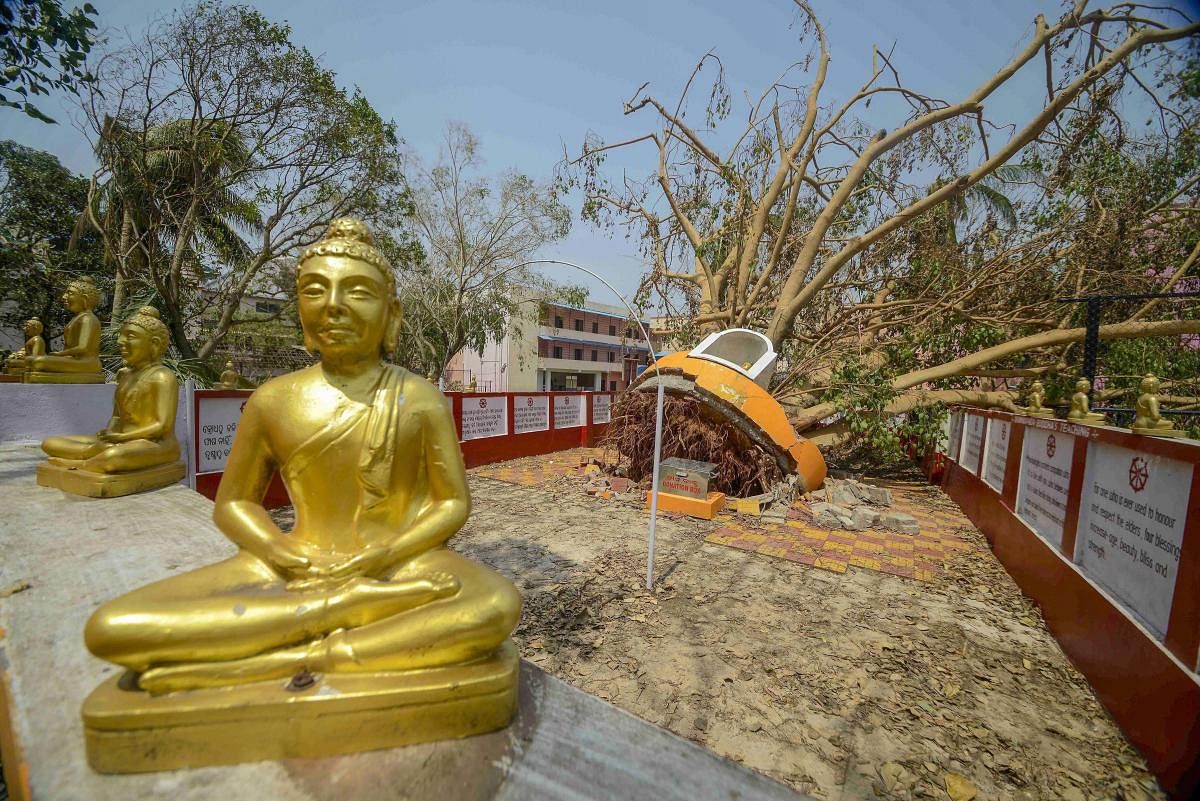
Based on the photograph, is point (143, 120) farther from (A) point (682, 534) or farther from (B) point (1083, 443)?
(B) point (1083, 443)

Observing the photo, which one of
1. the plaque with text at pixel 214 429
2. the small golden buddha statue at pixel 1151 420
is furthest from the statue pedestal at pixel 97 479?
the small golden buddha statue at pixel 1151 420

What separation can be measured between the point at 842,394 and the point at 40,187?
732 inches

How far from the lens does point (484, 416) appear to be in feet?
30.2

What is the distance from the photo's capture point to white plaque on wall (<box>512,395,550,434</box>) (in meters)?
9.95

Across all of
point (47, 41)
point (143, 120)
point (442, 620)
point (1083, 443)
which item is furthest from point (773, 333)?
point (143, 120)

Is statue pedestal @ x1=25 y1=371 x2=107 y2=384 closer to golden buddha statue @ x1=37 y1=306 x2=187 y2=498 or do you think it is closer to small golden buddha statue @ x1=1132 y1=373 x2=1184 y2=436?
golden buddha statue @ x1=37 y1=306 x2=187 y2=498

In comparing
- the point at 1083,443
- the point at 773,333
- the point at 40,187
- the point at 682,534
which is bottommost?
the point at 682,534

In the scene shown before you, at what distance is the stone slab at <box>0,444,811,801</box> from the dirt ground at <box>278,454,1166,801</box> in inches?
35.6

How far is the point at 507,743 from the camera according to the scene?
167cm

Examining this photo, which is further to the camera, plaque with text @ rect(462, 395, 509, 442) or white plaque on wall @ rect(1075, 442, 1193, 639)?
plaque with text @ rect(462, 395, 509, 442)

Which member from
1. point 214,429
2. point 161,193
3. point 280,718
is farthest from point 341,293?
point 161,193

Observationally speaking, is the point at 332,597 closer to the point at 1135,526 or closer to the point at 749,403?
the point at 1135,526

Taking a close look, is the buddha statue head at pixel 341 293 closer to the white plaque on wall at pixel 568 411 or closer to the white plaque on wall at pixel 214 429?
the white plaque on wall at pixel 214 429

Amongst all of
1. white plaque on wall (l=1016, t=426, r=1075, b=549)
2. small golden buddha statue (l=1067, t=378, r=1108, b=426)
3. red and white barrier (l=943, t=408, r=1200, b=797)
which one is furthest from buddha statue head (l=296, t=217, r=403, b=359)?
small golden buddha statue (l=1067, t=378, r=1108, b=426)
